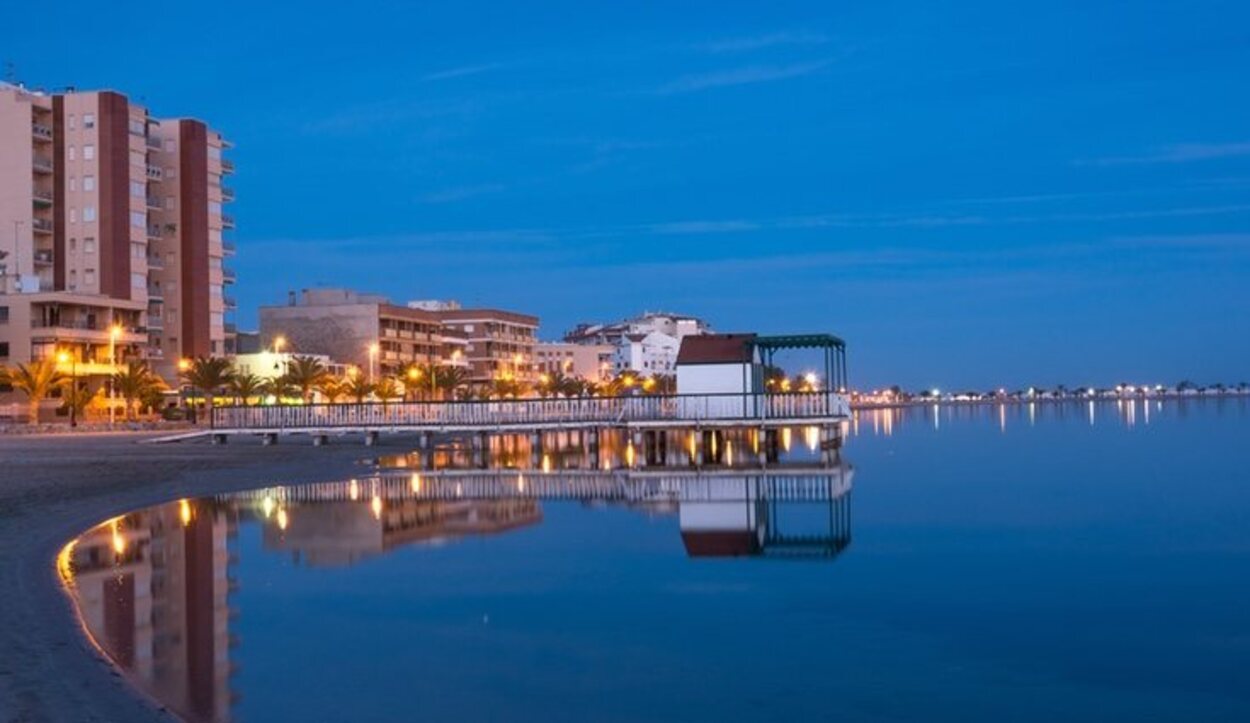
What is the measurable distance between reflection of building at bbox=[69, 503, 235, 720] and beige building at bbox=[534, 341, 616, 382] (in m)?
137

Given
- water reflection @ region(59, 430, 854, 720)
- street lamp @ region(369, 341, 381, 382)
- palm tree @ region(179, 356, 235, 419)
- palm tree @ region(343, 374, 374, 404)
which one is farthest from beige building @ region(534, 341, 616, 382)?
water reflection @ region(59, 430, 854, 720)

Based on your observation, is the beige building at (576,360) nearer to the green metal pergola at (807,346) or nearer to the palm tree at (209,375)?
the palm tree at (209,375)

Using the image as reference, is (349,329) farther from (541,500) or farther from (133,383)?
(541,500)

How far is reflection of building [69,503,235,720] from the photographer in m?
12.0

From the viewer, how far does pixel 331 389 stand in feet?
320

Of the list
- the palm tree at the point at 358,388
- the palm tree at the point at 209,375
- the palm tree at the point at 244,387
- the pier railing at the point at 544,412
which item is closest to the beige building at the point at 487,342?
the palm tree at the point at 358,388

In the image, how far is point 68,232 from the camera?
314 feet

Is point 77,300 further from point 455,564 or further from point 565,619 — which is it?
point 565,619

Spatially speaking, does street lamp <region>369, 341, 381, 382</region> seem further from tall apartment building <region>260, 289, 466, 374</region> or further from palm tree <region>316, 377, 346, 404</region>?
palm tree <region>316, 377, 346, 404</region>

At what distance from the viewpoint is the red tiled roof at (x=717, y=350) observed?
51594mm

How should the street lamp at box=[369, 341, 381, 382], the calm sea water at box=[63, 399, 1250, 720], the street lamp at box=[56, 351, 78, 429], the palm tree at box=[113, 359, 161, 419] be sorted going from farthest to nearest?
the street lamp at box=[369, 341, 381, 382]
the palm tree at box=[113, 359, 161, 419]
the street lamp at box=[56, 351, 78, 429]
the calm sea water at box=[63, 399, 1250, 720]

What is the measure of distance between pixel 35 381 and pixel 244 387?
515 inches

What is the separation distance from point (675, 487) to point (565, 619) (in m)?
20.8

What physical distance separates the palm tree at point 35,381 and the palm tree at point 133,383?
384 centimetres
